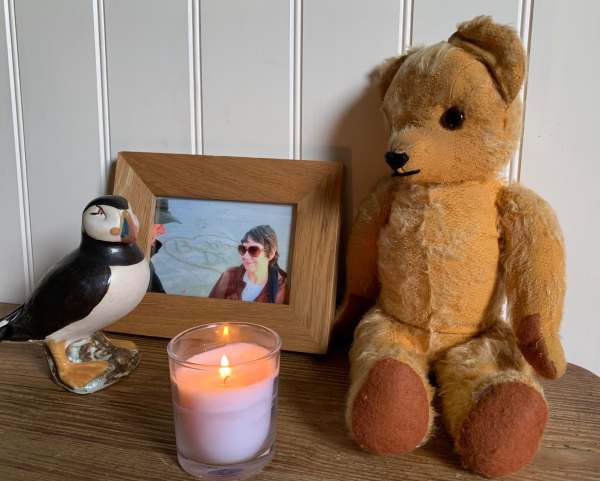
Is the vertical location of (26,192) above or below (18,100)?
below

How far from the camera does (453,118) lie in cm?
54

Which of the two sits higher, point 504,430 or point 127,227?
point 127,227

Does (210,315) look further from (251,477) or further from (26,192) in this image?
(26,192)

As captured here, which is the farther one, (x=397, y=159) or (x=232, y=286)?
(x=232, y=286)

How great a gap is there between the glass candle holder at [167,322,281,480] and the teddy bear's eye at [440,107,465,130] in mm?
290

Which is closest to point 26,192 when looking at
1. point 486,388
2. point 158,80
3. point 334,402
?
point 158,80

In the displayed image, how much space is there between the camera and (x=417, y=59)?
1.85 ft

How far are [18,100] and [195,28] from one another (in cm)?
31

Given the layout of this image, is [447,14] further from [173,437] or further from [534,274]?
A: [173,437]

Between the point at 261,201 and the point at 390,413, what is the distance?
34 cm

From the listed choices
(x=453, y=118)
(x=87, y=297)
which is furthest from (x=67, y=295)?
(x=453, y=118)

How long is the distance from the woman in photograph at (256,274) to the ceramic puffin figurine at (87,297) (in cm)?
13

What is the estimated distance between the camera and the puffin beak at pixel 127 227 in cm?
58

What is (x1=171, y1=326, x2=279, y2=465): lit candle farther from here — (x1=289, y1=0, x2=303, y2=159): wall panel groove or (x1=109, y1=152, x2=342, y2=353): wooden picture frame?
(x1=289, y1=0, x2=303, y2=159): wall panel groove
